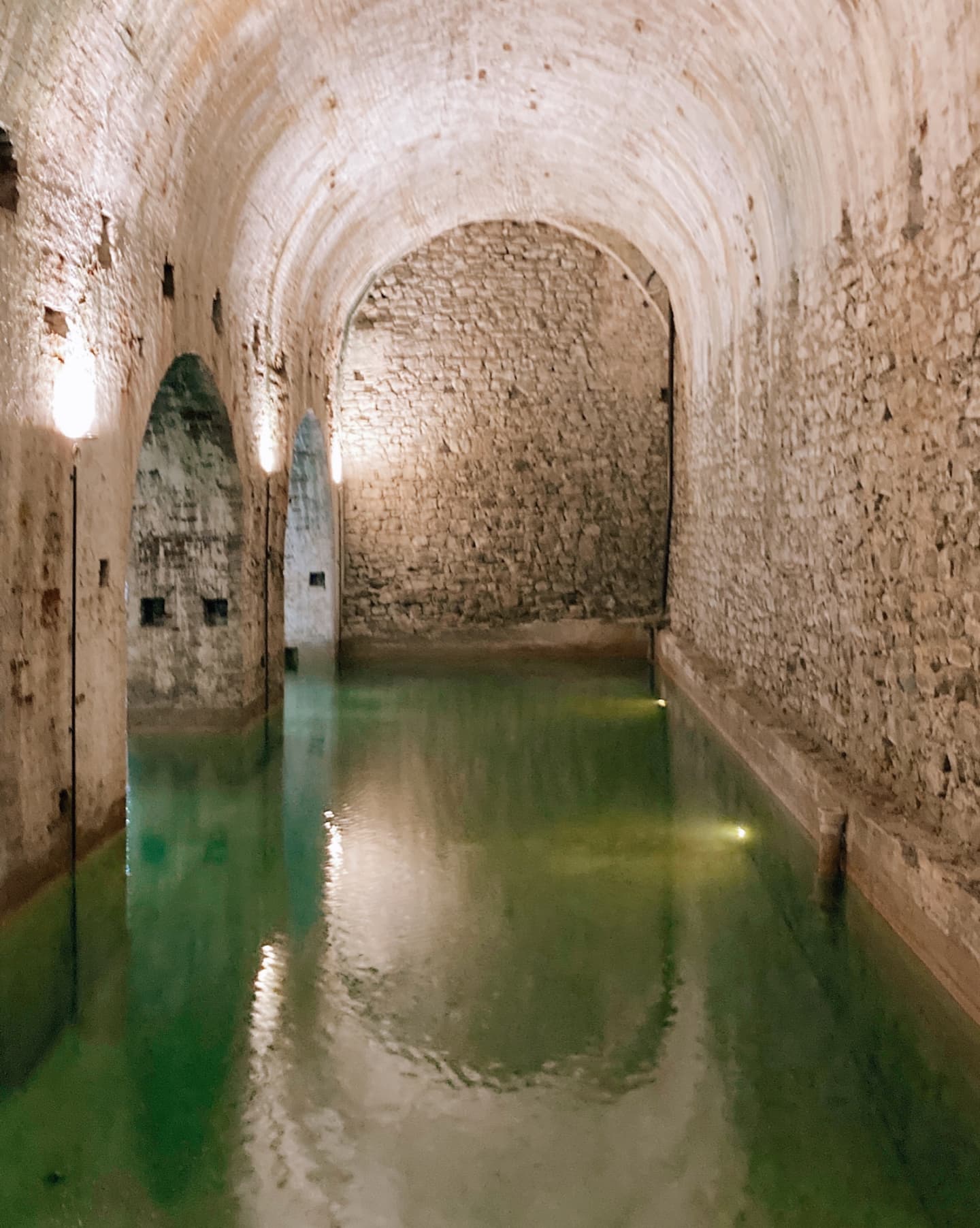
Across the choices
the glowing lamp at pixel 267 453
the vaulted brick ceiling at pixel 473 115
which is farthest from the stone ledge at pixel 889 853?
the glowing lamp at pixel 267 453

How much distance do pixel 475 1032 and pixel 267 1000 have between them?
73 centimetres

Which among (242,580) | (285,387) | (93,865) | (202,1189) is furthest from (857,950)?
(285,387)

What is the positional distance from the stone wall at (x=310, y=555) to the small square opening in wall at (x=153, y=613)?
13.0 feet

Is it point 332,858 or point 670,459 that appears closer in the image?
point 332,858

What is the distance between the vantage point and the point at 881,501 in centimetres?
541

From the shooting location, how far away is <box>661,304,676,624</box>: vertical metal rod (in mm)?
13461

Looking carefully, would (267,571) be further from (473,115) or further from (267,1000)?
(267,1000)

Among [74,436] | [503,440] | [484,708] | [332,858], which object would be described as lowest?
[332,858]

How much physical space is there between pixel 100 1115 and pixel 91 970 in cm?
112

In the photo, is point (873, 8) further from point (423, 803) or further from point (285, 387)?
point (285, 387)

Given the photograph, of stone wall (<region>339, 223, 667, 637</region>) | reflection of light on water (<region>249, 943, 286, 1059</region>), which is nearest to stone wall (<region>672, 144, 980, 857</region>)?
reflection of light on water (<region>249, 943, 286, 1059</region>)

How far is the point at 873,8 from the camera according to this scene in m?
4.78

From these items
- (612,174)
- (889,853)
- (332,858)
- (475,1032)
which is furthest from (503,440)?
(475,1032)

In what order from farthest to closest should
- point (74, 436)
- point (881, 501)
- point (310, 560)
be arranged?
point (310, 560) → point (881, 501) → point (74, 436)
